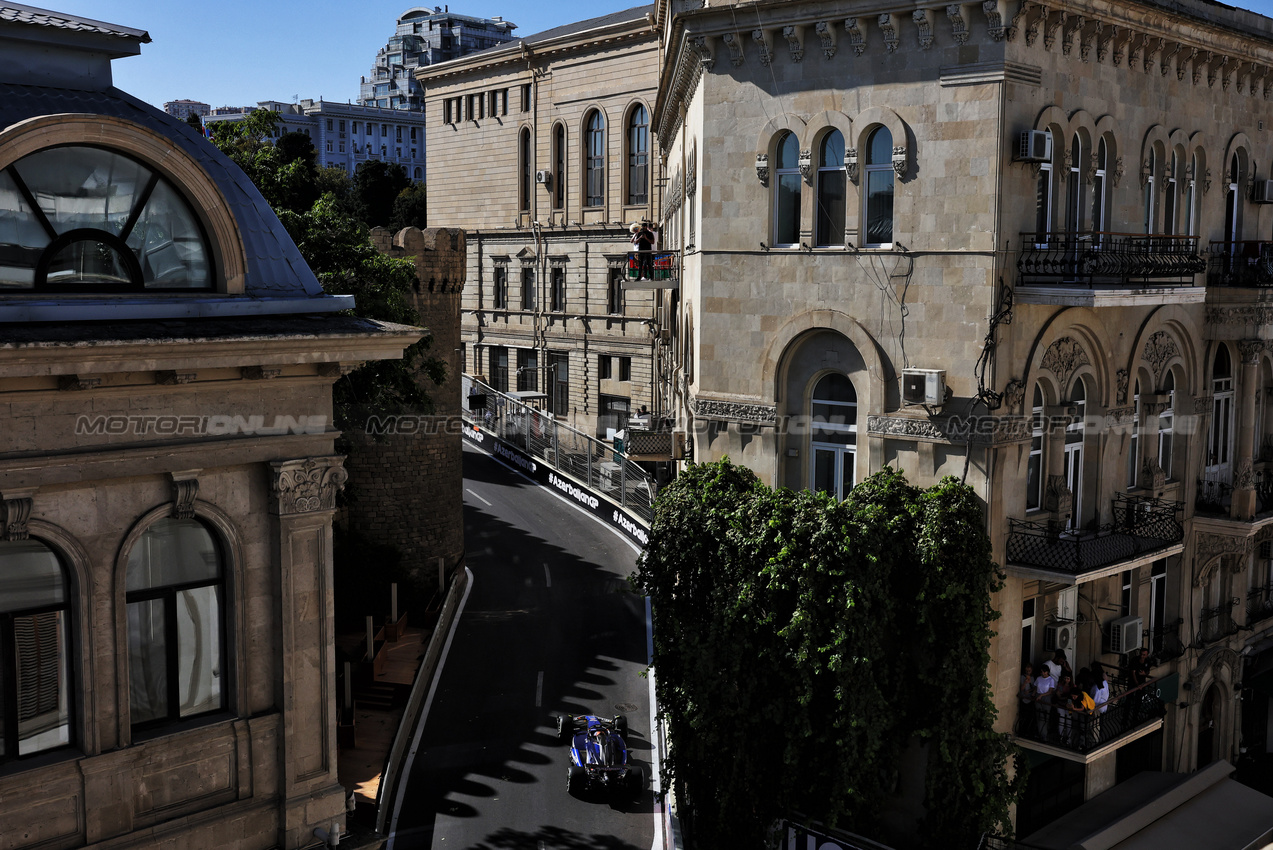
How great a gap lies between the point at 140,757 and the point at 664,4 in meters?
32.4

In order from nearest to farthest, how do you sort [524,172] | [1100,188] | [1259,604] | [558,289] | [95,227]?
[95,227] → [1100,188] → [1259,604] → [558,289] → [524,172]

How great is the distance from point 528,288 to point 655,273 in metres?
27.9

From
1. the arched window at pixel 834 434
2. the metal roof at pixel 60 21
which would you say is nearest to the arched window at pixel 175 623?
the metal roof at pixel 60 21

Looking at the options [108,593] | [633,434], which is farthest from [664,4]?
[108,593]

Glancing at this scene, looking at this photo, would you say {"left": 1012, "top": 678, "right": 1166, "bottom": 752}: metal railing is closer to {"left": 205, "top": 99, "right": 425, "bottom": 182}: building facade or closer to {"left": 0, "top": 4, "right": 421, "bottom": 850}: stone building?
{"left": 0, "top": 4, "right": 421, "bottom": 850}: stone building

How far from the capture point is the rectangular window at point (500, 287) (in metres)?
61.4

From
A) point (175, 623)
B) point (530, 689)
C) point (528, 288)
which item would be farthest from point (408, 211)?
point (175, 623)

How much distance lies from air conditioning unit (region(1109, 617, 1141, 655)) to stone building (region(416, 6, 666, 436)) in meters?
25.2

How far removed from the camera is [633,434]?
3697 centimetres

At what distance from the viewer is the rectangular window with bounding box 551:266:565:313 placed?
190 ft

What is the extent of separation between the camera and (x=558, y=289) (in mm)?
58031

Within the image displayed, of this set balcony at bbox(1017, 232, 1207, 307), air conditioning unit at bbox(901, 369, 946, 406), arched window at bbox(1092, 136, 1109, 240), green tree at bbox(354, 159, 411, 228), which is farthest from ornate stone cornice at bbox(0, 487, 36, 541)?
green tree at bbox(354, 159, 411, 228)

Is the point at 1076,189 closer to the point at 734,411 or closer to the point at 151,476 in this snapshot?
the point at 734,411

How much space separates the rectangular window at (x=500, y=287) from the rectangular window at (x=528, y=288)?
5.01 ft
